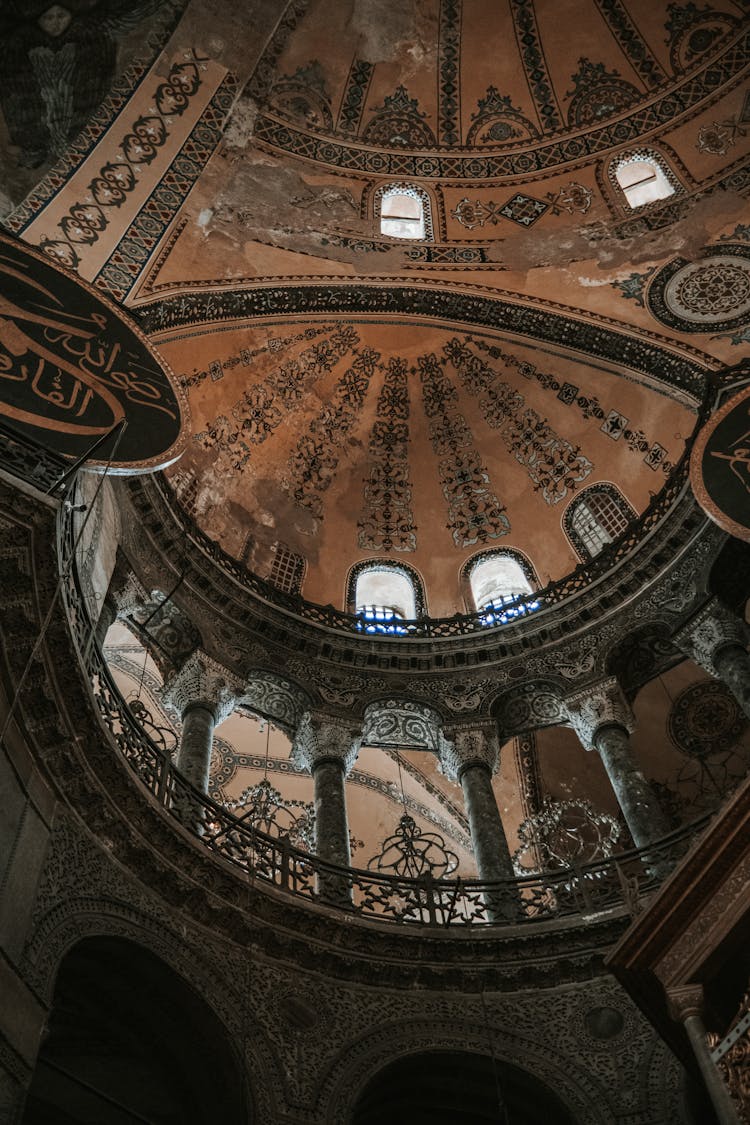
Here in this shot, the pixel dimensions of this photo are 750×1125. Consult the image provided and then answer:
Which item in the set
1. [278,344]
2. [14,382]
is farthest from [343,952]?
[278,344]

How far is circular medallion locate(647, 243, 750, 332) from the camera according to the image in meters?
11.8

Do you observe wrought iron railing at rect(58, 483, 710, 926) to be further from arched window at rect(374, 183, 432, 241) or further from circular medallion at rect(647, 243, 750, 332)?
arched window at rect(374, 183, 432, 241)

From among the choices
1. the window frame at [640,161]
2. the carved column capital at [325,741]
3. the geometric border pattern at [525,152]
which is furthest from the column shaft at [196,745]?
the window frame at [640,161]

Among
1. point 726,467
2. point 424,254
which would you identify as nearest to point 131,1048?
point 726,467

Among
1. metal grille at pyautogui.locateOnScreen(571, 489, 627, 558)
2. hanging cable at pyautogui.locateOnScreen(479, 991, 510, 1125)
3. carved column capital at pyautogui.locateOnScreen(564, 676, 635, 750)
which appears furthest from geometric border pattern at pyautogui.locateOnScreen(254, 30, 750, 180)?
hanging cable at pyautogui.locateOnScreen(479, 991, 510, 1125)

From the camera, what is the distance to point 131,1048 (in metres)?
7.05

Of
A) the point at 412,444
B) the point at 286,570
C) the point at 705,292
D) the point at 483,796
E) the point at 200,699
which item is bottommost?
the point at 483,796

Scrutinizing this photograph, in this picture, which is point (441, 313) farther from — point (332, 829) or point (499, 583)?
point (332, 829)

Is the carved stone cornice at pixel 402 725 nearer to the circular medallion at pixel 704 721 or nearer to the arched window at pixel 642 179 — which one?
the circular medallion at pixel 704 721

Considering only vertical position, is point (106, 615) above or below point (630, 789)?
above

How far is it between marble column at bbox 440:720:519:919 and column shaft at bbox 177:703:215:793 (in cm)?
243

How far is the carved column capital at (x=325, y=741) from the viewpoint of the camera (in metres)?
10.4

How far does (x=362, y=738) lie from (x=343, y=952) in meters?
3.29

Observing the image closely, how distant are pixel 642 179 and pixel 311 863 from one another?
355 inches
